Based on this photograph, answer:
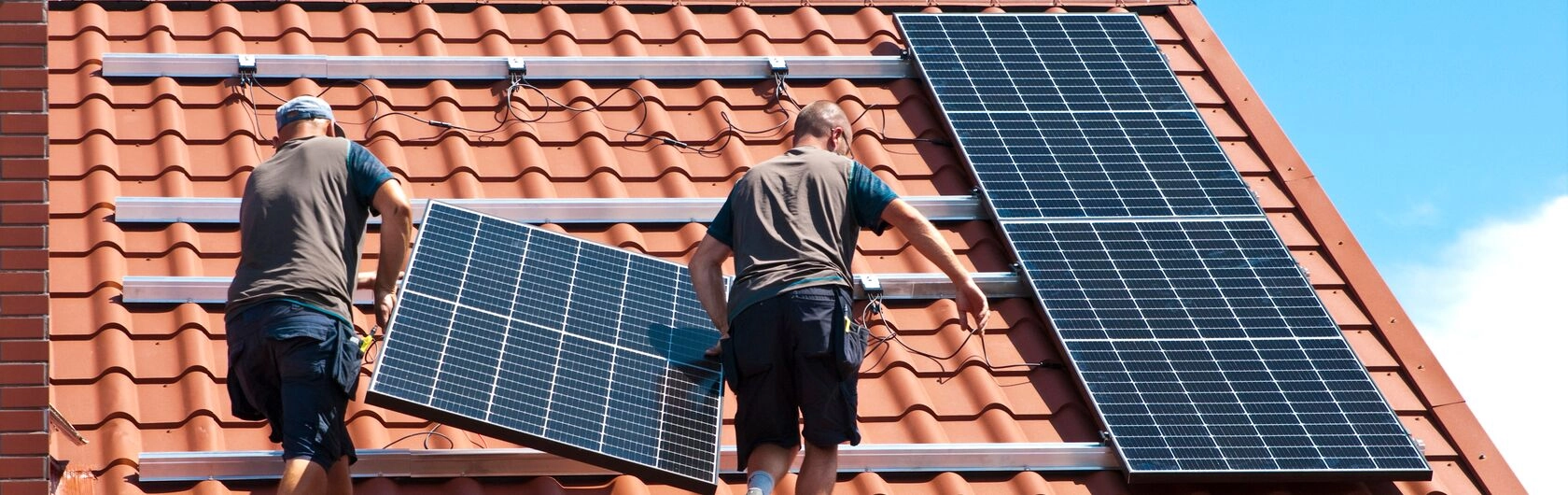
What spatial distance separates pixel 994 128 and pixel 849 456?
2.70m

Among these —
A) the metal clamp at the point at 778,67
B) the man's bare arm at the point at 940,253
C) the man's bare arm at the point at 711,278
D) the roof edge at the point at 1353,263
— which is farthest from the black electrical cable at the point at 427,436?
the roof edge at the point at 1353,263

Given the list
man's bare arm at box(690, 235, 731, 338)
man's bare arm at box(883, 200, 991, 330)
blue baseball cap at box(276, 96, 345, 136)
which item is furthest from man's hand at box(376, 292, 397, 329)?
man's bare arm at box(883, 200, 991, 330)

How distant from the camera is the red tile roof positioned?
7.04 meters

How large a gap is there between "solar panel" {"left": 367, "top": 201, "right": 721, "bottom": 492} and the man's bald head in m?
0.89

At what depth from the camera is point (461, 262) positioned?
22.5ft

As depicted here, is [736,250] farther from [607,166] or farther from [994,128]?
[994,128]

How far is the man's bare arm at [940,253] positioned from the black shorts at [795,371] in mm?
339

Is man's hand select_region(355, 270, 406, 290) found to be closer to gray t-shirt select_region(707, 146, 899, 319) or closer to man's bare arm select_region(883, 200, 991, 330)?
gray t-shirt select_region(707, 146, 899, 319)

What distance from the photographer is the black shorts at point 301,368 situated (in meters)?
6.09

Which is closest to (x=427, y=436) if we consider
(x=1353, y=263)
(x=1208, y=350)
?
(x=1208, y=350)

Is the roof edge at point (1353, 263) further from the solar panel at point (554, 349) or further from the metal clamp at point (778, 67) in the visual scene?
the solar panel at point (554, 349)

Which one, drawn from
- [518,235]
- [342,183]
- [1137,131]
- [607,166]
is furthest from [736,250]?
[1137,131]

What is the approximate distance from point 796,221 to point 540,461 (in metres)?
→ 1.38

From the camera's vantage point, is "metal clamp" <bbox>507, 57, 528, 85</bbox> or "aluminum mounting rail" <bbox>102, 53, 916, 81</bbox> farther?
"metal clamp" <bbox>507, 57, 528, 85</bbox>
